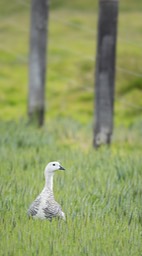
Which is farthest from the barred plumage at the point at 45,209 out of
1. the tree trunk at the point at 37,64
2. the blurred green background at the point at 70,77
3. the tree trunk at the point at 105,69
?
the tree trunk at the point at 37,64

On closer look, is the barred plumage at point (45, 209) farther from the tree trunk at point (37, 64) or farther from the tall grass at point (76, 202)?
the tree trunk at point (37, 64)

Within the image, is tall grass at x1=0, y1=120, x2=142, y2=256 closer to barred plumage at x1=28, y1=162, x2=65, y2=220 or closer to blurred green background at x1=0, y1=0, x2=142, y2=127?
barred plumage at x1=28, y1=162, x2=65, y2=220

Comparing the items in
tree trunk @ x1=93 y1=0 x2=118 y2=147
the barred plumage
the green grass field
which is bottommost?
the green grass field

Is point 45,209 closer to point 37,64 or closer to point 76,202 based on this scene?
point 76,202

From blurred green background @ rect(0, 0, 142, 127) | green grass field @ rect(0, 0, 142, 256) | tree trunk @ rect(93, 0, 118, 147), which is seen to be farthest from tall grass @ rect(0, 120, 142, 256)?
blurred green background @ rect(0, 0, 142, 127)

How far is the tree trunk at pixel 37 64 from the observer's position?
48.9ft

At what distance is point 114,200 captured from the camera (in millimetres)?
6910

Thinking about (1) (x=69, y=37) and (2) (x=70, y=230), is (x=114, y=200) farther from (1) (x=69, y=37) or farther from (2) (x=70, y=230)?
(1) (x=69, y=37)

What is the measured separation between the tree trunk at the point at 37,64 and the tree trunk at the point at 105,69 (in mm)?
2610

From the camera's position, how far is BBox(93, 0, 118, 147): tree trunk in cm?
1229

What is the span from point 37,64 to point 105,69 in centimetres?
284

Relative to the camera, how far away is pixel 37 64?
590 inches

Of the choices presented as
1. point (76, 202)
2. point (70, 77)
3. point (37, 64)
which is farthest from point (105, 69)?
point (70, 77)

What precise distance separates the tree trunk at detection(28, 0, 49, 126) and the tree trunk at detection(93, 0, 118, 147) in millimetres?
2610
